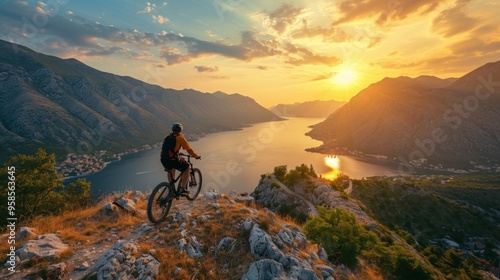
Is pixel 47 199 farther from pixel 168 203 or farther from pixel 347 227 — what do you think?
pixel 347 227

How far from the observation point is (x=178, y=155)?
12.8 metres

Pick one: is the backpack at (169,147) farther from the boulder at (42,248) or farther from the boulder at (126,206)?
the boulder at (42,248)

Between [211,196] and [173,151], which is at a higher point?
[173,151]

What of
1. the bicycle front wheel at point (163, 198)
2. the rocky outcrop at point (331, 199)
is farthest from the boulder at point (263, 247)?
the rocky outcrop at point (331, 199)

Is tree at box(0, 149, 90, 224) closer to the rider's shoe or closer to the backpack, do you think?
the rider's shoe

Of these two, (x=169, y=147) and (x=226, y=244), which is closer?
(x=226, y=244)

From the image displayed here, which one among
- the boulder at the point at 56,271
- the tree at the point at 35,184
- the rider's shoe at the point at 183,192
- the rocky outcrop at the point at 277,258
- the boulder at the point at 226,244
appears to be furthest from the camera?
the tree at the point at 35,184

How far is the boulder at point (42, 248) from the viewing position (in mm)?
9208

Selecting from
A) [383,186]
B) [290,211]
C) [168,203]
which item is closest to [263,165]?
[383,186]

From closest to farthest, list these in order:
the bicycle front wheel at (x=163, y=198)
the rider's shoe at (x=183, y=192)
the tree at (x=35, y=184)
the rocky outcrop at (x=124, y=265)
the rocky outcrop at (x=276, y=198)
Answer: the rocky outcrop at (x=124, y=265), the bicycle front wheel at (x=163, y=198), the rider's shoe at (x=183, y=192), the tree at (x=35, y=184), the rocky outcrop at (x=276, y=198)

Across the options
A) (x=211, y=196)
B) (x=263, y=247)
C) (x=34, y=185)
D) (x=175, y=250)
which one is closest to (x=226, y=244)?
(x=263, y=247)

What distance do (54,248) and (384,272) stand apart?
20.2m

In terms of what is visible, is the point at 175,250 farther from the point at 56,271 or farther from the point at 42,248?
the point at 42,248

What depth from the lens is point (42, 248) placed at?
31.8 feet
